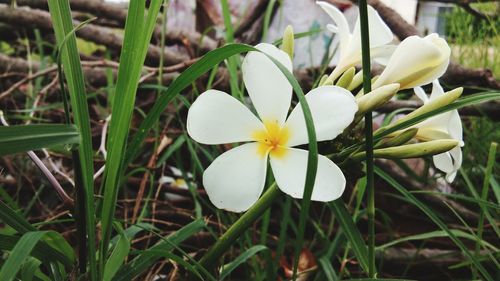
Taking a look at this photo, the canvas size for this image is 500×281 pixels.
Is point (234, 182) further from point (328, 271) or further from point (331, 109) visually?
point (328, 271)

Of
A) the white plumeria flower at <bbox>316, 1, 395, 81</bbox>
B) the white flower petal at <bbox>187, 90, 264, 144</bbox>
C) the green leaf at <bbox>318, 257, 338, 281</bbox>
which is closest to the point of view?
the white flower petal at <bbox>187, 90, 264, 144</bbox>

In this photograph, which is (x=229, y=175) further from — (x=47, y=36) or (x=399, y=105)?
(x=47, y=36)

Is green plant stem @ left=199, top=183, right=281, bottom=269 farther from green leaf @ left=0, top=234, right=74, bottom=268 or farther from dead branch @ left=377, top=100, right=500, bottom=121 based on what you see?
dead branch @ left=377, top=100, right=500, bottom=121

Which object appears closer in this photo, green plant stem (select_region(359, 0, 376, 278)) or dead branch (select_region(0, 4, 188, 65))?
green plant stem (select_region(359, 0, 376, 278))

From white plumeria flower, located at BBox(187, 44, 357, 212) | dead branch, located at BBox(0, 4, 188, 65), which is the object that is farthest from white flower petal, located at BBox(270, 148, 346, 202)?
dead branch, located at BBox(0, 4, 188, 65)

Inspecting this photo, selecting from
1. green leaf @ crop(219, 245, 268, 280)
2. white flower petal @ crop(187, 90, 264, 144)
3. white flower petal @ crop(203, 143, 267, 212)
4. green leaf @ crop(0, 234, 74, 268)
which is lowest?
green leaf @ crop(219, 245, 268, 280)

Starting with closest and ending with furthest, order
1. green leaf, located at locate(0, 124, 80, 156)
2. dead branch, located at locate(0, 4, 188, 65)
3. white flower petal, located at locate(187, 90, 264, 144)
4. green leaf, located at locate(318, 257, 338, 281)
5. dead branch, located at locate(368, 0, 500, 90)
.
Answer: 1. green leaf, located at locate(0, 124, 80, 156)
2. white flower petal, located at locate(187, 90, 264, 144)
3. green leaf, located at locate(318, 257, 338, 281)
4. dead branch, located at locate(368, 0, 500, 90)
5. dead branch, located at locate(0, 4, 188, 65)

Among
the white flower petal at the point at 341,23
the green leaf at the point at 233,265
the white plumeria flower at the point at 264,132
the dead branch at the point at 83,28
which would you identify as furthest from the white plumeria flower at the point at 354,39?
the dead branch at the point at 83,28
